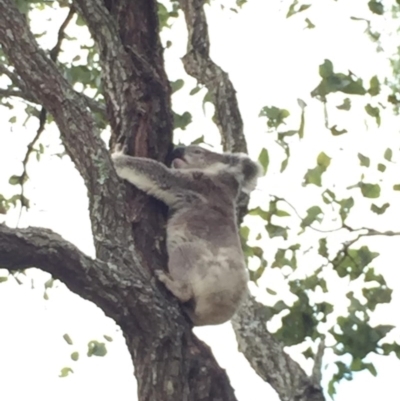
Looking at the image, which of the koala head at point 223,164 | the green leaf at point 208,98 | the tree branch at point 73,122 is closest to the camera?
the tree branch at point 73,122

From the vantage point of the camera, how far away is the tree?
105 inches

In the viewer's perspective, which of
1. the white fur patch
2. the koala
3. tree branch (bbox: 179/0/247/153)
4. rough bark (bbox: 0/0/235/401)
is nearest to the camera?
rough bark (bbox: 0/0/235/401)

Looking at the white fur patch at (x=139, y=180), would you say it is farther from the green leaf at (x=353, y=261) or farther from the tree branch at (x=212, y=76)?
the green leaf at (x=353, y=261)

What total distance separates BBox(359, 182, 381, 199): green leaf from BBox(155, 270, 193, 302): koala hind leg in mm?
1061

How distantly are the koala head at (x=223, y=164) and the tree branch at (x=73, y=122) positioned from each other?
3.57 feet

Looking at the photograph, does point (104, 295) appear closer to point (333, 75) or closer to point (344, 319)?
point (344, 319)

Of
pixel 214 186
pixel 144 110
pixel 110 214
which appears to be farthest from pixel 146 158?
pixel 214 186

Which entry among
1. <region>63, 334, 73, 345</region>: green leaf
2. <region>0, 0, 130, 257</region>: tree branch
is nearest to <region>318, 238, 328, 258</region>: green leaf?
<region>0, 0, 130, 257</region>: tree branch

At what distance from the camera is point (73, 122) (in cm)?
296

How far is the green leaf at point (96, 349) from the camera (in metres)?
4.25

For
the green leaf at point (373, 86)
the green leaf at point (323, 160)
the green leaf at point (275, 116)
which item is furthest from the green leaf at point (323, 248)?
the green leaf at point (373, 86)

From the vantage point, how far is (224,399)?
111 inches

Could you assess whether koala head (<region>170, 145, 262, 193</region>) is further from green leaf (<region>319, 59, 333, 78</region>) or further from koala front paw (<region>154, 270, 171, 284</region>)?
koala front paw (<region>154, 270, 171, 284</region>)

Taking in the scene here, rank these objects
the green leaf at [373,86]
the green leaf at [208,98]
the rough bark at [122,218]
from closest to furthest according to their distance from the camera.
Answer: the rough bark at [122,218] < the green leaf at [373,86] < the green leaf at [208,98]
